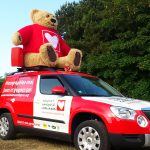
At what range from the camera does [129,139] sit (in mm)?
6801

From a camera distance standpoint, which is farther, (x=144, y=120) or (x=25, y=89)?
(x=25, y=89)

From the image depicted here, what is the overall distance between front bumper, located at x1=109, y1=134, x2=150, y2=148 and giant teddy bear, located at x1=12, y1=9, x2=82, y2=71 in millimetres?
3512

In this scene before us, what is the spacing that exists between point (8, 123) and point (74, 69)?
226cm

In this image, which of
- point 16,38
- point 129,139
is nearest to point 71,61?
point 16,38

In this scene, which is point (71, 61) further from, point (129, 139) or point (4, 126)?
point (129, 139)

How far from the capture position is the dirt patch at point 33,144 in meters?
8.20

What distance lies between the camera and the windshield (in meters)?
7.90

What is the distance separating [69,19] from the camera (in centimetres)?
3309

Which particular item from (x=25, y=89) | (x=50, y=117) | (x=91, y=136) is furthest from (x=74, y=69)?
(x=91, y=136)

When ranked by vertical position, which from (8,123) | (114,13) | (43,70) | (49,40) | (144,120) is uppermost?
(114,13)

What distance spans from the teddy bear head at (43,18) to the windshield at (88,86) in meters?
3.01

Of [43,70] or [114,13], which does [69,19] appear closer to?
[114,13]

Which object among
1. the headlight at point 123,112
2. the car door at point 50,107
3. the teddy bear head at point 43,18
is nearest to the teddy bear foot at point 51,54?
the car door at point 50,107

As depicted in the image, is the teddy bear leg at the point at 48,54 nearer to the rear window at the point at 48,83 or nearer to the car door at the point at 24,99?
the car door at the point at 24,99
